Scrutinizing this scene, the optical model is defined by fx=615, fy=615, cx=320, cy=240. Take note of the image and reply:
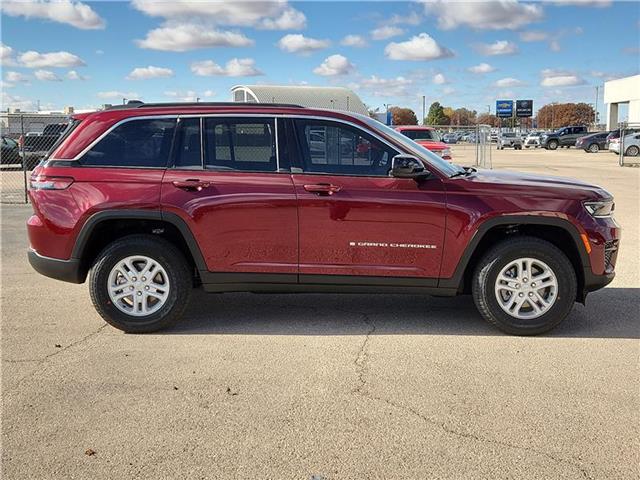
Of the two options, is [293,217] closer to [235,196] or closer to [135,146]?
[235,196]

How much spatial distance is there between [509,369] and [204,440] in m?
2.25

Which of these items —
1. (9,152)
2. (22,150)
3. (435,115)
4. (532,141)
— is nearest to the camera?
(22,150)

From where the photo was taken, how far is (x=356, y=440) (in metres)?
3.39

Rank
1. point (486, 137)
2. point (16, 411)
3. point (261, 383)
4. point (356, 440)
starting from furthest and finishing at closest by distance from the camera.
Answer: point (486, 137) → point (261, 383) → point (16, 411) → point (356, 440)

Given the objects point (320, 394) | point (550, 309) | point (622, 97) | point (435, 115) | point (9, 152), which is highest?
point (435, 115)

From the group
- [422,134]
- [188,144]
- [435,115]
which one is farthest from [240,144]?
[435,115]

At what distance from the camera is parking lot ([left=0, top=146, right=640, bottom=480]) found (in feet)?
10.5

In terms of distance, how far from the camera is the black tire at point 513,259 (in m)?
5.04

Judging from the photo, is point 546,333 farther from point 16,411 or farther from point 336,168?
point 16,411

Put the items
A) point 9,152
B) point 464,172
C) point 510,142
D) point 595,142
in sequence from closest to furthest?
point 464,172, point 9,152, point 595,142, point 510,142

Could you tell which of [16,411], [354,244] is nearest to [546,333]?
[354,244]

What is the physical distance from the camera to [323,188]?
502cm

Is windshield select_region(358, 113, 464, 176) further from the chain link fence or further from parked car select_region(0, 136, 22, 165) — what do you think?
parked car select_region(0, 136, 22, 165)

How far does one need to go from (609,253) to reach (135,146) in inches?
161
